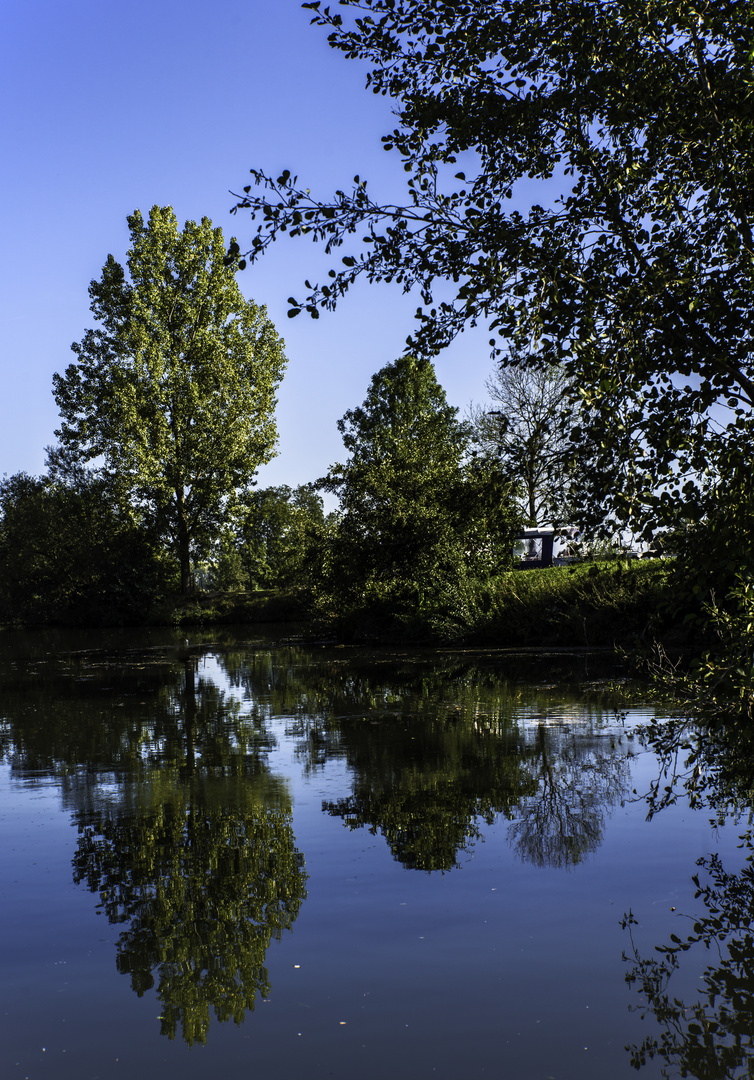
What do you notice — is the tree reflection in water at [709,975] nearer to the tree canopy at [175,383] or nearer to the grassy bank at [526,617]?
the grassy bank at [526,617]

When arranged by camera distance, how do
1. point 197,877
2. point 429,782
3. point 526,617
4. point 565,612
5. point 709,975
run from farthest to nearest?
point 526,617
point 565,612
point 429,782
point 197,877
point 709,975

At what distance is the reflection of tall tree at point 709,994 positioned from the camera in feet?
11.8

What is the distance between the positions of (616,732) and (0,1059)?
8118mm

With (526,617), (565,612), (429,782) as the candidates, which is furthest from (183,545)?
(429,782)

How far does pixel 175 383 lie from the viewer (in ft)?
128

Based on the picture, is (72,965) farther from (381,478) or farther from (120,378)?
(120,378)

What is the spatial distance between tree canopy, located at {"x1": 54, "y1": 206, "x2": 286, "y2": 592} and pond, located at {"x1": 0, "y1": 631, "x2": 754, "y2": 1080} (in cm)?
2926

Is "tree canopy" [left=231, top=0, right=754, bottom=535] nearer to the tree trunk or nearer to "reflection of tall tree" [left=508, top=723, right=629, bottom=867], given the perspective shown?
"reflection of tall tree" [left=508, top=723, right=629, bottom=867]

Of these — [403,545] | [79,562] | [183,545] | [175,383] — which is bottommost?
[403,545]

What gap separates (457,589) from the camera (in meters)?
23.3

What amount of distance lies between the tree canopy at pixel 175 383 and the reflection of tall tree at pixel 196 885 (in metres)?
31.2

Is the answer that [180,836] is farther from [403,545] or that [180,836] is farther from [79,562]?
[79,562]

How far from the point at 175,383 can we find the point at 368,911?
36.0 m

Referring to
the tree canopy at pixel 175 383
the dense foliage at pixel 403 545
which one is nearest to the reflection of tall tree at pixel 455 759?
the dense foliage at pixel 403 545
